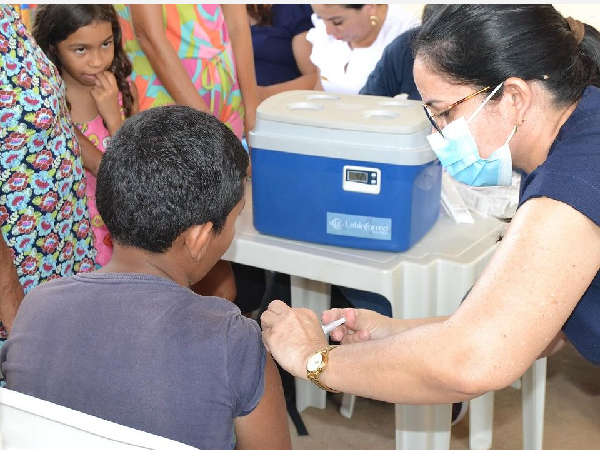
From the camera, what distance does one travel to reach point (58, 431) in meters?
0.96

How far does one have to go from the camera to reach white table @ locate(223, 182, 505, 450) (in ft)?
6.59

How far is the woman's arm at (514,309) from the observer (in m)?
1.12

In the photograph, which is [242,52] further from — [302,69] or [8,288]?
[8,288]

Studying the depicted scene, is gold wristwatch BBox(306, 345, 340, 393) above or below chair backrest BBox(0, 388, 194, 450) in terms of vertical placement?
below

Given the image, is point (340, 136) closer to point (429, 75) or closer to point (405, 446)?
point (429, 75)

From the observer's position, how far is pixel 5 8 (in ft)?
5.94

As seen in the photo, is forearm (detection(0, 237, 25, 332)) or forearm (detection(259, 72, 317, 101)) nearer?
forearm (detection(0, 237, 25, 332))

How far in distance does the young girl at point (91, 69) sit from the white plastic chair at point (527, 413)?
1.19 meters

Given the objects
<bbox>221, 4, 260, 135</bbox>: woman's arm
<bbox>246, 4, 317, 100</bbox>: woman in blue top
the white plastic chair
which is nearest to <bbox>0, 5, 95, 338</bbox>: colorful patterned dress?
<bbox>221, 4, 260, 135</bbox>: woman's arm

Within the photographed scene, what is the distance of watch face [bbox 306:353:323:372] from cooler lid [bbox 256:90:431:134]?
2.46ft

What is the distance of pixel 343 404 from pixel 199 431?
5.24 feet

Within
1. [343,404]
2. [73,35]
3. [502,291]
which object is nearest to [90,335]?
[502,291]

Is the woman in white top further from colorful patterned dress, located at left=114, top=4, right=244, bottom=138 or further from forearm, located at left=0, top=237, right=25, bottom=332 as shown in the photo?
forearm, located at left=0, top=237, right=25, bottom=332

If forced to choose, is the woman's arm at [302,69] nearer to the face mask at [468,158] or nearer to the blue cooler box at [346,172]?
the blue cooler box at [346,172]
